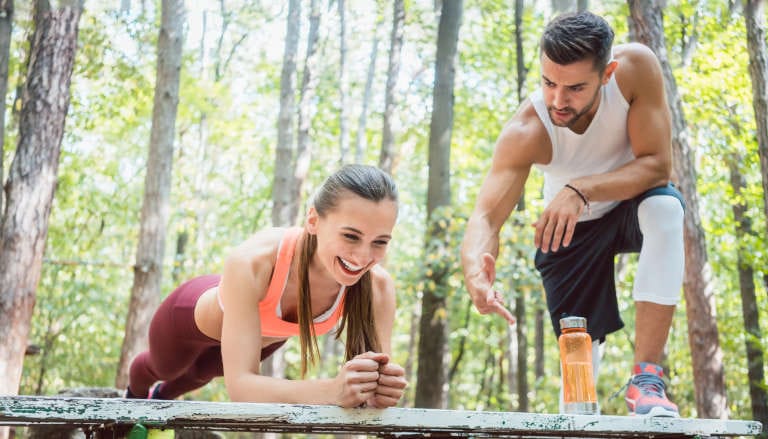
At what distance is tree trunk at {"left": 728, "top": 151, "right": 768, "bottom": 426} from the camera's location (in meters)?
10.6

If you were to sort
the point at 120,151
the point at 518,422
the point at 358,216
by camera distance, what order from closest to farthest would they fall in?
1. the point at 518,422
2. the point at 358,216
3. the point at 120,151

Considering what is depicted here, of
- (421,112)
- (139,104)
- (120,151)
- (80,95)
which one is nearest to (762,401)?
(421,112)

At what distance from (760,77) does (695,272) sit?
80.9 inches

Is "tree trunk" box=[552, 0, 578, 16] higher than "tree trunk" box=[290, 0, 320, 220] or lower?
higher

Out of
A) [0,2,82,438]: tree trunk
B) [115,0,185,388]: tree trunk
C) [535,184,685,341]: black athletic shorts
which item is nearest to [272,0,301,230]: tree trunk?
[115,0,185,388]: tree trunk

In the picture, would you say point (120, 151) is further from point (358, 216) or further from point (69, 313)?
point (358, 216)

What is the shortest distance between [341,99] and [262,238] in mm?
14188

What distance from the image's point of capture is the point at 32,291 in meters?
6.27

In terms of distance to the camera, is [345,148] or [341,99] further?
[341,99]

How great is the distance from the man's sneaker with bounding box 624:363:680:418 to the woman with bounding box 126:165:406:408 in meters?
0.87

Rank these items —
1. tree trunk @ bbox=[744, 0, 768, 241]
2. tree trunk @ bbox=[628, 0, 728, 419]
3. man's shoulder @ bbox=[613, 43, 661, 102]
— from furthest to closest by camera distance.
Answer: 1. tree trunk @ bbox=[628, 0, 728, 419]
2. tree trunk @ bbox=[744, 0, 768, 241]
3. man's shoulder @ bbox=[613, 43, 661, 102]

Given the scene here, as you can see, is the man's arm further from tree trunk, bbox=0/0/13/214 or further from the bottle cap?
tree trunk, bbox=0/0/13/214

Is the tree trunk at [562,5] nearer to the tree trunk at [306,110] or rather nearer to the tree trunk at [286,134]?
the tree trunk at [306,110]

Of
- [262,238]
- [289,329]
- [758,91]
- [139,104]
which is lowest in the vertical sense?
[289,329]
